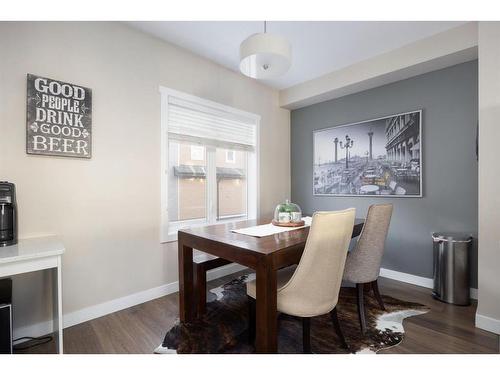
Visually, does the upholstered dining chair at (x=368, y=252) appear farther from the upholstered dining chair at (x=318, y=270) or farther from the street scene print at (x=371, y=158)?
the street scene print at (x=371, y=158)

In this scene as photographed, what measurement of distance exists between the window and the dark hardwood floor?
2.37ft

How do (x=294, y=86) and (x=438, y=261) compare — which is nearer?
(x=438, y=261)

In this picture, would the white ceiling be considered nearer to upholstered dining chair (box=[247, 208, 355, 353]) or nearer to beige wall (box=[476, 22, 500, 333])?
beige wall (box=[476, 22, 500, 333])

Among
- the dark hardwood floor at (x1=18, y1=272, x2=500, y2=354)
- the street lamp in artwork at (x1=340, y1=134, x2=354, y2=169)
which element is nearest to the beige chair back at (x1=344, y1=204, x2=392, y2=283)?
the dark hardwood floor at (x1=18, y1=272, x2=500, y2=354)

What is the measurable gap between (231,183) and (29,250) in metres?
2.19

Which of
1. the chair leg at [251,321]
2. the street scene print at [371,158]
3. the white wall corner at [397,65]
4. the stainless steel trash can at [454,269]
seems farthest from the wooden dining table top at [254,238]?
the white wall corner at [397,65]

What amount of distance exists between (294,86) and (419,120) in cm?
168

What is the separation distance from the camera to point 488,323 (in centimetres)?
192

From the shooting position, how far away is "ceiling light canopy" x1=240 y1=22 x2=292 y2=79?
60.0 inches

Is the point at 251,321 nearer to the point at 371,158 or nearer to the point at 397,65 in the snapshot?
the point at 371,158

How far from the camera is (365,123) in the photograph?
10.6ft

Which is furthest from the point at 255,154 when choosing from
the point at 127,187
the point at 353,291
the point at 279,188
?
the point at 353,291

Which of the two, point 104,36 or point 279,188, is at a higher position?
point 104,36

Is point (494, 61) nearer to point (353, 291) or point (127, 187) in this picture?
→ point (353, 291)
